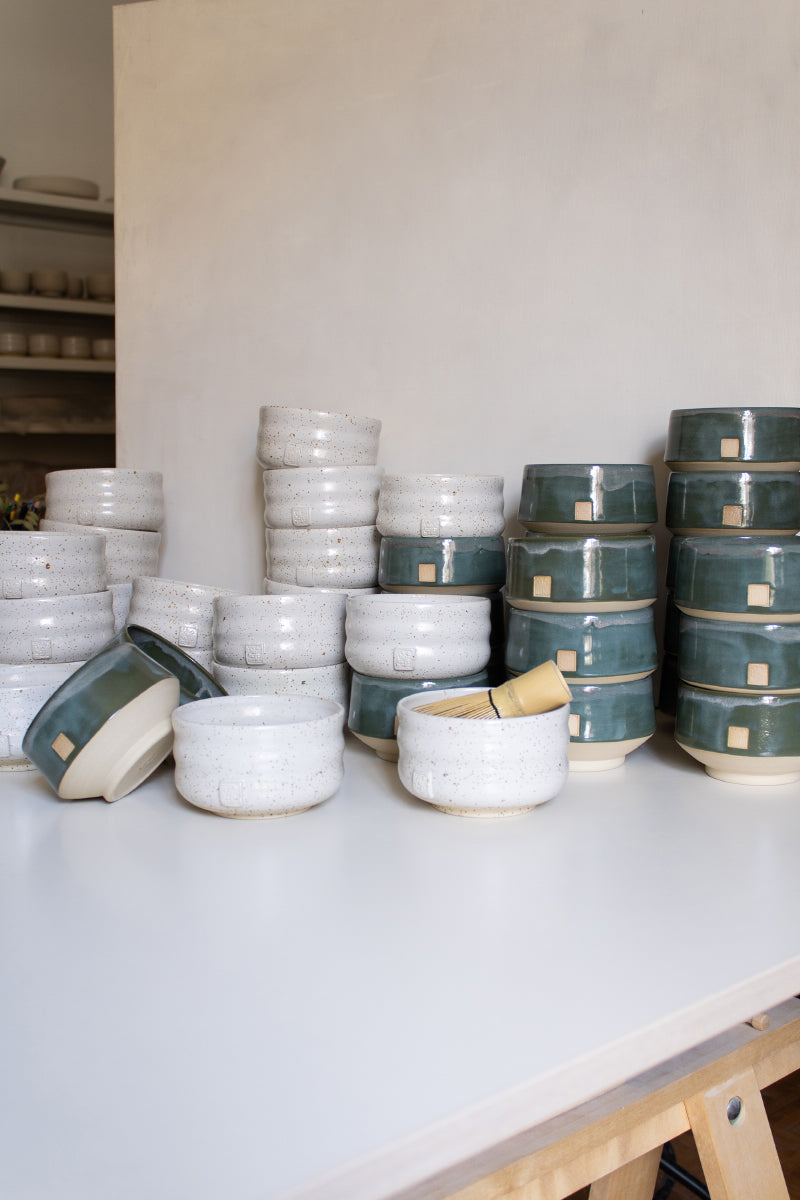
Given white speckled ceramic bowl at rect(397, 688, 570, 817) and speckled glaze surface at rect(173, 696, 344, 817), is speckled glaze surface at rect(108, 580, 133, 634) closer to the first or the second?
speckled glaze surface at rect(173, 696, 344, 817)

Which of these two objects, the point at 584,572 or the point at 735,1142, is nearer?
the point at 735,1142

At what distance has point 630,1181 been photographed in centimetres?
95

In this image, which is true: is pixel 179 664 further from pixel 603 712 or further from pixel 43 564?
pixel 603 712

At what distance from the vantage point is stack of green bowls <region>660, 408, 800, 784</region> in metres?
1.07

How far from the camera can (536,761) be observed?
0.96m

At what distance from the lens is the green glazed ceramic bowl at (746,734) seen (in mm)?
1071

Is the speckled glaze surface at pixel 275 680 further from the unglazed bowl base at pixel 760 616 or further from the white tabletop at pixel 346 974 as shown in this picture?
the unglazed bowl base at pixel 760 616

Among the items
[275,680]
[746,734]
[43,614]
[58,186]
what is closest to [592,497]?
[746,734]

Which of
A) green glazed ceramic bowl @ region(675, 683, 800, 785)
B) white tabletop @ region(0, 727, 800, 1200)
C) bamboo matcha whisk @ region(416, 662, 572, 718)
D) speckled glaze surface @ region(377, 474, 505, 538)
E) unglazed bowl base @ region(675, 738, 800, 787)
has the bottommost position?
white tabletop @ region(0, 727, 800, 1200)

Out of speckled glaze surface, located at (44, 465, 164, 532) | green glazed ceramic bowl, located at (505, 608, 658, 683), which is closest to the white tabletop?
green glazed ceramic bowl, located at (505, 608, 658, 683)

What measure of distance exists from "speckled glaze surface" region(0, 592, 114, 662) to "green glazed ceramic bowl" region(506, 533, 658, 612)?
20.0 inches

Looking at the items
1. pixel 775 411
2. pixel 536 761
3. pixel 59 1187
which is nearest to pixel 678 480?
pixel 775 411

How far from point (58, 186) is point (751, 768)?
2.97 metres

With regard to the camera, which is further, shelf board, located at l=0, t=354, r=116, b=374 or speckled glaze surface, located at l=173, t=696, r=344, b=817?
shelf board, located at l=0, t=354, r=116, b=374
